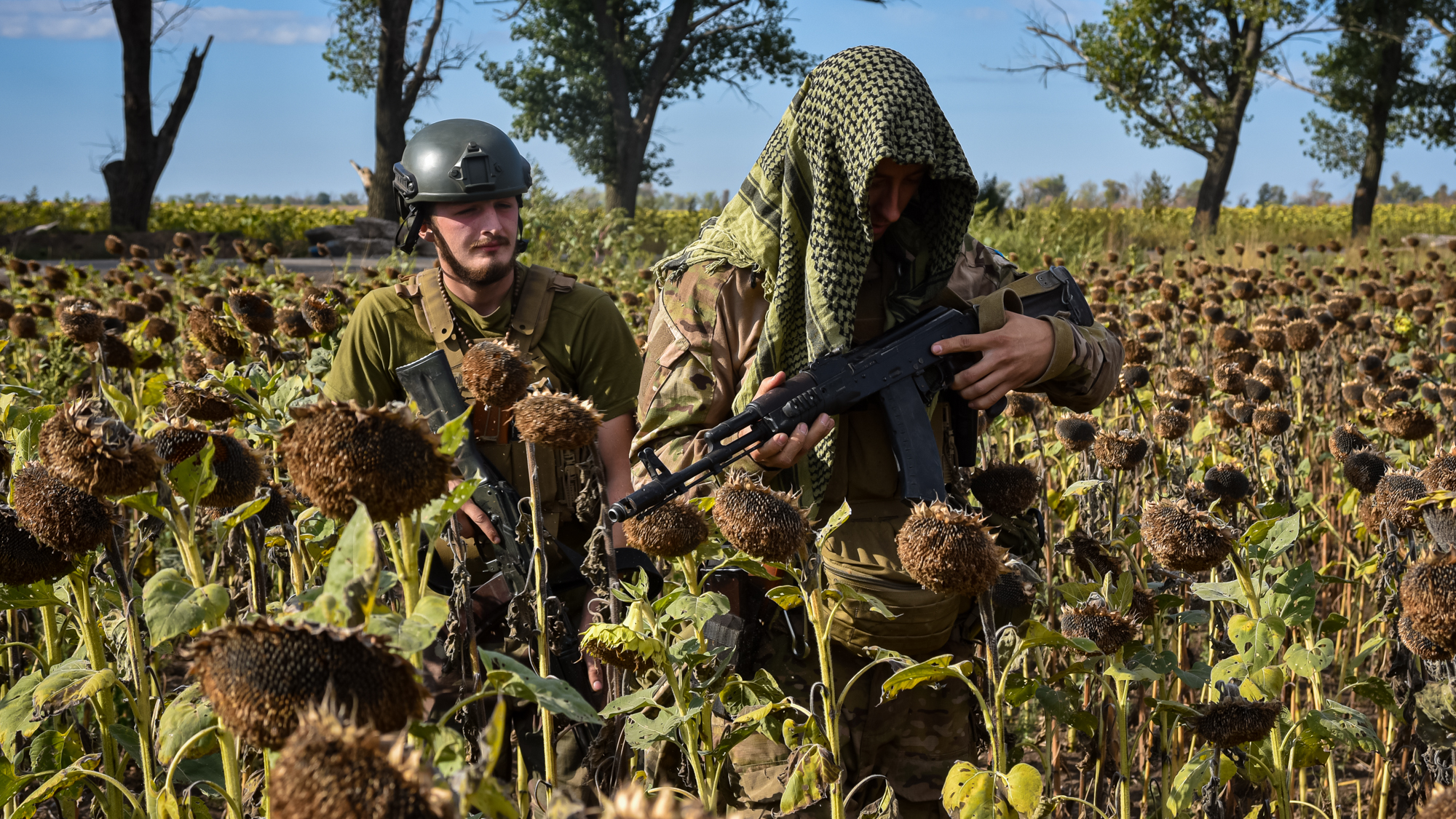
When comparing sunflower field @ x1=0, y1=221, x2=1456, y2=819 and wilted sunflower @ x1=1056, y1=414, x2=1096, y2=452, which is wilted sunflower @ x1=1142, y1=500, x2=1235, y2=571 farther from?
wilted sunflower @ x1=1056, y1=414, x2=1096, y2=452

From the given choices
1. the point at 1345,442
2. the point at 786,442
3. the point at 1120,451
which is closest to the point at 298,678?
the point at 786,442

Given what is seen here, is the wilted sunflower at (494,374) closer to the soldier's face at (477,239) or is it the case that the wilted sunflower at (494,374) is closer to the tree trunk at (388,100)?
the soldier's face at (477,239)

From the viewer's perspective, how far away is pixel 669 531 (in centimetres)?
161

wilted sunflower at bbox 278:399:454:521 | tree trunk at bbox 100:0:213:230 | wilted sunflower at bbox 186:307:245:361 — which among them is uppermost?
tree trunk at bbox 100:0:213:230

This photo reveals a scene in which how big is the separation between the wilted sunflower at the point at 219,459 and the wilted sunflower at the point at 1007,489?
1402 millimetres

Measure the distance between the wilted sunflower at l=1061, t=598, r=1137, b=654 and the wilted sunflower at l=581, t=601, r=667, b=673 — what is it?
662 mm

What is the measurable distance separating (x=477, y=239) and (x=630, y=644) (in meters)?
1.67

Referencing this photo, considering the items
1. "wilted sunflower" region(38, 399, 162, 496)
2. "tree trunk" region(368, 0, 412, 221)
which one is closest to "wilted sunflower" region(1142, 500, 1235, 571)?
"wilted sunflower" region(38, 399, 162, 496)

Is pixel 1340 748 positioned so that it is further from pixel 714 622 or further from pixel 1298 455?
pixel 714 622

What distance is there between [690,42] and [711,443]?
95.1ft

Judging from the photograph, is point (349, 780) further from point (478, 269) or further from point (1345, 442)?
point (1345, 442)

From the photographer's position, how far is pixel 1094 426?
2996 mm

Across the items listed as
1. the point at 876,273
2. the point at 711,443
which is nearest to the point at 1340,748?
the point at 876,273

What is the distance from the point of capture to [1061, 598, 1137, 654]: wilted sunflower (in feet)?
5.65
